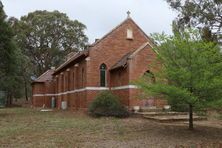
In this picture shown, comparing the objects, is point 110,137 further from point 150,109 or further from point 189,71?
point 150,109

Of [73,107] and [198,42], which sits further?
[73,107]

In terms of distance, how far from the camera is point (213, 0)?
3456 cm

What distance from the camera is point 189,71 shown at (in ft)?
61.1

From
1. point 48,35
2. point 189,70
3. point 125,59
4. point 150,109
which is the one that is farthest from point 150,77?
point 48,35

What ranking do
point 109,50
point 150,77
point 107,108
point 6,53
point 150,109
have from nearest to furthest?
1. point 150,77
2. point 107,108
3. point 150,109
4. point 6,53
5. point 109,50

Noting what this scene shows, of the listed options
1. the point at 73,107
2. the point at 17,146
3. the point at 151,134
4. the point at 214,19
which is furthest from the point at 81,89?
the point at 17,146

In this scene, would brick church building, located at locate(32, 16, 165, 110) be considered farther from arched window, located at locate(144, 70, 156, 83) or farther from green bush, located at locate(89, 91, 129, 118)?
arched window, located at locate(144, 70, 156, 83)

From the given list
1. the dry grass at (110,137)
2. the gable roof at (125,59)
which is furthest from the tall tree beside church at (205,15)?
the dry grass at (110,137)

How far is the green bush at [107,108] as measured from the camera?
29.8 m

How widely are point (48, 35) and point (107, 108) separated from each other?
173 ft

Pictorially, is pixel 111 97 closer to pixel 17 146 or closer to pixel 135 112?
pixel 135 112

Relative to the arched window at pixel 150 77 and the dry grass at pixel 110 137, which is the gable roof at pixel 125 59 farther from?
the dry grass at pixel 110 137

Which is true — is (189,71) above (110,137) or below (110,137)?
above

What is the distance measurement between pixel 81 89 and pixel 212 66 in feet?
74.5
